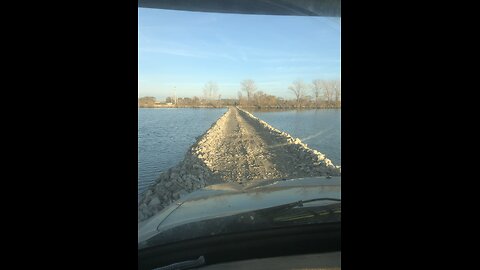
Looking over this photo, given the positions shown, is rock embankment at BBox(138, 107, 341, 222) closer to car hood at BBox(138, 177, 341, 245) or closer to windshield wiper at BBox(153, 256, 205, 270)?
car hood at BBox(138, 177, 341, 245)

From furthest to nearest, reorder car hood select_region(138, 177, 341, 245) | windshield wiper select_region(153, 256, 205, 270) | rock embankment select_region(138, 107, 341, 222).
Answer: rock embankment select_region(138, 107, 341, 222)
car hood select_region(138, 177, 341, 245)
windshield wiper select_region(153, 256, 205, 270)

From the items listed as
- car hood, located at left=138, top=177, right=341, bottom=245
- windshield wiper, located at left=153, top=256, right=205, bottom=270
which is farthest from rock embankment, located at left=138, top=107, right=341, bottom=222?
windshield wiper, located at left=153, top=256, right=205, bottom=270

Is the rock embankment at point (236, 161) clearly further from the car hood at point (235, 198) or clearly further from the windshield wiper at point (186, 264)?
the windshield wiper at point (186, 264)

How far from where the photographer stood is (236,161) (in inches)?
193

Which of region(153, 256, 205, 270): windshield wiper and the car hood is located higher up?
the car hood

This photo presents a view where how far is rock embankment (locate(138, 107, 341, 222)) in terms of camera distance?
2.72m

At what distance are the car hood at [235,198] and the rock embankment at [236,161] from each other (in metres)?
0.11

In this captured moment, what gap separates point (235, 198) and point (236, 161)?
2435mm

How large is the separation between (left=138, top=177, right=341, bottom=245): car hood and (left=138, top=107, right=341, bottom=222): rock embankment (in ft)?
0.35

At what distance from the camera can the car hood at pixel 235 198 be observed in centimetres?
222

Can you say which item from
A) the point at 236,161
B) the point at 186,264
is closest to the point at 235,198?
the point at 186,264

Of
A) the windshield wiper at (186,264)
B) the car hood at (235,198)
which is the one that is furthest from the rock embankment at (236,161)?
the windshield wiper at (186,264)
